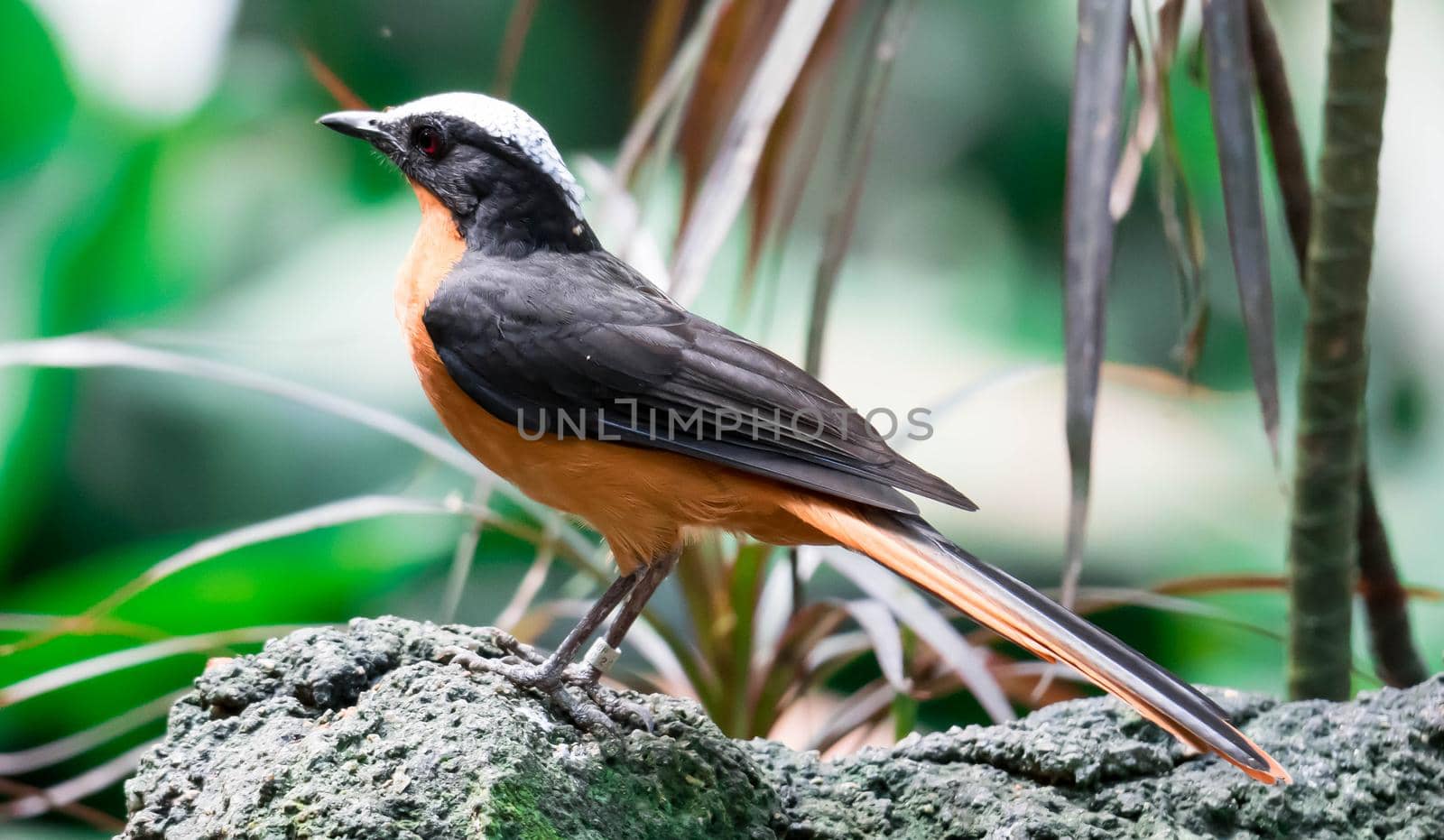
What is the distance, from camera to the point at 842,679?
4605 millimetres

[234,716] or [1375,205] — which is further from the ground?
[1375,205]

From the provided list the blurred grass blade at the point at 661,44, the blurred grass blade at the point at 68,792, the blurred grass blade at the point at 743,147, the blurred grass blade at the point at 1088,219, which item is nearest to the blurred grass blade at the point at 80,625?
the blurred grass blade at the point at 68,792

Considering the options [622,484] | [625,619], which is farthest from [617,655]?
[622,484]

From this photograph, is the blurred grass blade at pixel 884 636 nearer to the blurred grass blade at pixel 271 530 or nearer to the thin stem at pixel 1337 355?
the thin stem at pixel 1337 355

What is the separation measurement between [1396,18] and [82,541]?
5359 millimetres

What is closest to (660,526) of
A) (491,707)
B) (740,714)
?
(491,707)

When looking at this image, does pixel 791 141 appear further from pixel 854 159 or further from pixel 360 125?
pixel 360 125

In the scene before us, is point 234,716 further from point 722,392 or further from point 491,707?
point 722,392

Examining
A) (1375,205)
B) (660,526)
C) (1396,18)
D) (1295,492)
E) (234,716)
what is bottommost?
(234,716)

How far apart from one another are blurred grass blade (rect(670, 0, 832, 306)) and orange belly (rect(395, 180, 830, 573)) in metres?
0.50

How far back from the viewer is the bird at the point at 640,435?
81.8 inches

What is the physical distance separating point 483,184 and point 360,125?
31 centimetres

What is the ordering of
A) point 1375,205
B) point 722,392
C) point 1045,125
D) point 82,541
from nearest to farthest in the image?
1. point 722,392
2. point 1375,205
3. point 82,541
4. point 1045,125

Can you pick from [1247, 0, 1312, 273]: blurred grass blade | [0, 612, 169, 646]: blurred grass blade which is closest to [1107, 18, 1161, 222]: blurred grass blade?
[1247, 0, 1312, 273]: blurred grass blade
